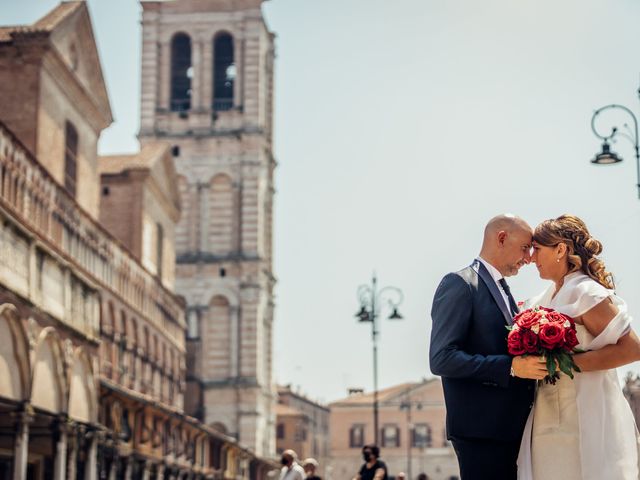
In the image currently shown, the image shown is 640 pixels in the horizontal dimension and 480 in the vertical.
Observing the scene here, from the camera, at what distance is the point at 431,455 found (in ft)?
334

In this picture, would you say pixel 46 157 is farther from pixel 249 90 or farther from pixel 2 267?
pixel 249 90

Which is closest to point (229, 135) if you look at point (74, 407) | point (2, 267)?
point (74, 407)

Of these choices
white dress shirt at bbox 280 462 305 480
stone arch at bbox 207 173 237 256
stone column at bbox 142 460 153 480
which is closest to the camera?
white dress shirt at bbox 280 462 305 480

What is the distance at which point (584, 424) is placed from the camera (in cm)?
633

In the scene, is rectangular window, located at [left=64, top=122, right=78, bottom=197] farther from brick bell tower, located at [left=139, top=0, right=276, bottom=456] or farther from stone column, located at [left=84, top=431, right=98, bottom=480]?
brick bell tower, located at [left=139, top=0, right=276, bottom=456]

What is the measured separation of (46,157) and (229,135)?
3825cm

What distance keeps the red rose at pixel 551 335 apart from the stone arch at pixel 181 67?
7090cm

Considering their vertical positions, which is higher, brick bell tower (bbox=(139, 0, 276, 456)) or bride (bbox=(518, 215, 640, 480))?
brick bell tower (bbox=(139, 0, 276, 456))

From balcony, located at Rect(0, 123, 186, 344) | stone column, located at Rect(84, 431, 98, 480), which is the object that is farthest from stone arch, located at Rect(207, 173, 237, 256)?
stone column, located at Rect(84, 431, 98, 480)

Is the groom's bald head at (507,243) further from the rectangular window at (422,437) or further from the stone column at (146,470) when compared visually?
the rectangular window at (422,437)

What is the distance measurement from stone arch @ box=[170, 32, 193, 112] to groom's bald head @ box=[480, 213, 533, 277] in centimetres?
7029

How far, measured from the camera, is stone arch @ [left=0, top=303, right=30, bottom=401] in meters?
23.0

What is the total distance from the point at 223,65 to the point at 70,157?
3819 centimetres

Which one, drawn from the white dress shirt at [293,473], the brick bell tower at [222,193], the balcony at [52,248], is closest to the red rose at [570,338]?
the white dress shirt at [293,473]
